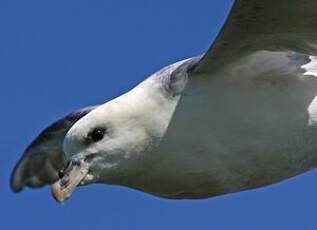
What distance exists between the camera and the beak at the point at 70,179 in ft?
26.7

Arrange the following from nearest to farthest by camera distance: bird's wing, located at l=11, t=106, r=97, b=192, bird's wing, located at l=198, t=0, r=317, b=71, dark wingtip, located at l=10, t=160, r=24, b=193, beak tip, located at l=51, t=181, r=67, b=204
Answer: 1. bird's wing, located at l=198, t=0, r=317, b=71
2. beak tip, located at l=51, t=181, r=67, b=204
3. bird's wing, located at l=11, t=106, r=97, b=192
4. dark wingtip, located at l=10, t=160, r=24, b=193

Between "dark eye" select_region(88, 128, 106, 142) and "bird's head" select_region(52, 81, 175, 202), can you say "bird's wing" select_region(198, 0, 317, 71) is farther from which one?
A: "dark eye" select_region(88, 128, 106, 142)

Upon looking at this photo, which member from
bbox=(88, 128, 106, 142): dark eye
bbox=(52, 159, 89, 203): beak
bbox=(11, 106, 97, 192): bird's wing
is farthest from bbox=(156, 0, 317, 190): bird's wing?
bbox=(11, 106, 97, 192): bird's wing

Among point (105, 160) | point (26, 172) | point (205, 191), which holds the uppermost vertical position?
point (105, 160)

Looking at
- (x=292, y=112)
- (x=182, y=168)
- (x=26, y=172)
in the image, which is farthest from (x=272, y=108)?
(x=26, y=172)

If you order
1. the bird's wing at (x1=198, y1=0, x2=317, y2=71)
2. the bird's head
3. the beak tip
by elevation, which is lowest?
the beak tip

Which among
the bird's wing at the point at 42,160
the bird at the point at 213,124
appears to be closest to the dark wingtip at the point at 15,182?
the bird's wing at the point at 42,160

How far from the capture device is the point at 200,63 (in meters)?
8.23

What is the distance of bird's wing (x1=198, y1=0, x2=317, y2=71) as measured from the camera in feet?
25.6

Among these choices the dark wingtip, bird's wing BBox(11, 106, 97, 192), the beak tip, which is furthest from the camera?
the dark wingtip

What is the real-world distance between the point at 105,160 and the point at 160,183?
475mm

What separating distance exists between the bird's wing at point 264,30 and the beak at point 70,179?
1105 millimetres

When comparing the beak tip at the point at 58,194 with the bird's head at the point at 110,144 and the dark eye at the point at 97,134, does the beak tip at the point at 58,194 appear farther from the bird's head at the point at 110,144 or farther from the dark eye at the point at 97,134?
the dark eye at the point at 97,134

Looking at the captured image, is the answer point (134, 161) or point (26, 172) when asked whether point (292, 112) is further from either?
point (26, 172)
